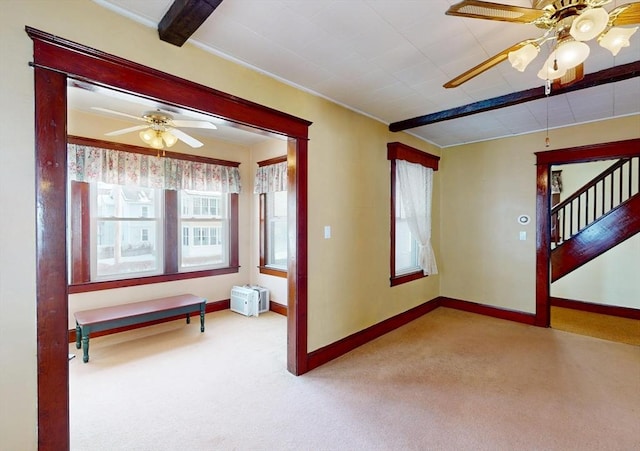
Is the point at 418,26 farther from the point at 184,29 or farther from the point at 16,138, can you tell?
the point at 16,138

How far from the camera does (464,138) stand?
4.47 meters

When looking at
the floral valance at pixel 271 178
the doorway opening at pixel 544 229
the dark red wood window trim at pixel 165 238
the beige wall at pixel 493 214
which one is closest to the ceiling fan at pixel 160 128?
the dark red wood window trim at pixel 165 238

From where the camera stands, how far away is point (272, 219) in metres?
4.91

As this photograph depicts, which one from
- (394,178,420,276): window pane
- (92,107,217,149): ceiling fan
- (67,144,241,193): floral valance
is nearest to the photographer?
(92,107,217,149): ceiling fan

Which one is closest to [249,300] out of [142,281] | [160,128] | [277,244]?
[277,244]

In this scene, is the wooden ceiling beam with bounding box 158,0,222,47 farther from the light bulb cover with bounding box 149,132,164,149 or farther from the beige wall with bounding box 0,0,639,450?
the light bulb cover with bounding box 149,132,164,149

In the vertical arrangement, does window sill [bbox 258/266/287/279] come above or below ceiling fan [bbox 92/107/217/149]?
below

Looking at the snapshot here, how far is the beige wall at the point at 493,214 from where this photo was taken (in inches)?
161

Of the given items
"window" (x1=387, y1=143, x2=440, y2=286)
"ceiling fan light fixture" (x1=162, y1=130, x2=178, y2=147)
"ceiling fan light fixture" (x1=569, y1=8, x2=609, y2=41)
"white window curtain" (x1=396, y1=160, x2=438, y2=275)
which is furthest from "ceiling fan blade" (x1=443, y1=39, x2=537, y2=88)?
"ceiling fan light fixture" (x1=162, y1=130, x2=178, y2=147)

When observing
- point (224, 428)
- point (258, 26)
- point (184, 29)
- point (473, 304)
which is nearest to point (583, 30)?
point (258, 26)

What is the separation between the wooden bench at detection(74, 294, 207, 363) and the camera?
304 cm

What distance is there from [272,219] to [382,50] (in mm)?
3219

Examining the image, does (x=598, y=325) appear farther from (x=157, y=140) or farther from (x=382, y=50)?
(x=157, y=140)

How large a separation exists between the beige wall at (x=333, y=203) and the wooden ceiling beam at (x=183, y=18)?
10 cm
